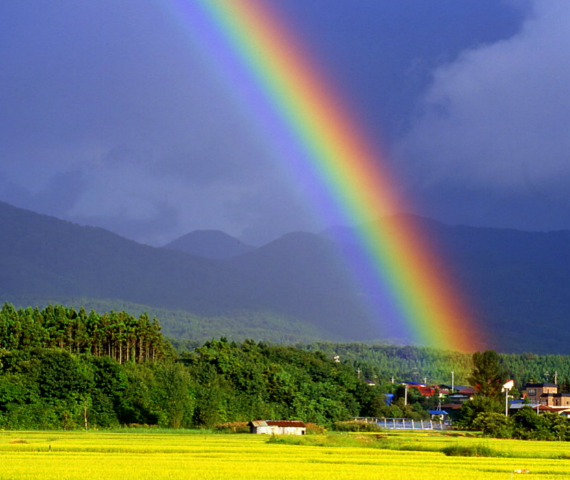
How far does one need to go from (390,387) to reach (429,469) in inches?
5347

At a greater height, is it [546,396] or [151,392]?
[151,392]

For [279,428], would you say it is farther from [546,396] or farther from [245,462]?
[546,396]

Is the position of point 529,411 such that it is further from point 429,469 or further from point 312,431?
point 429,469

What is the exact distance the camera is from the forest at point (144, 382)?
84.5 m

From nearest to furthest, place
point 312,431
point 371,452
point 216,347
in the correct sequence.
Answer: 1. point 371,452
2. point 312,431
3. point 216,347

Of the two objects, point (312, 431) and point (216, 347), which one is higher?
point (216, 347)

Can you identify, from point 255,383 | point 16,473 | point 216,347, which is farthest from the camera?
point 216,347

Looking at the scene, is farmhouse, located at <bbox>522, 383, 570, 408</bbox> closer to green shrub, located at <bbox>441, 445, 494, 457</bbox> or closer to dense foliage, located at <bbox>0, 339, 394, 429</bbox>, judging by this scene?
dense foliage, located at <bbox>0, 339, 394, 429</bbox>

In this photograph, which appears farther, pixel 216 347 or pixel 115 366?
pixel 216 347

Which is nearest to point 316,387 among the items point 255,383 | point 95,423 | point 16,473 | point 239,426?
point 255,383

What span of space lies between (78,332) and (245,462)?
69.3 m

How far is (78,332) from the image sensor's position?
110 m

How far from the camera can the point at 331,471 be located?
3916cm

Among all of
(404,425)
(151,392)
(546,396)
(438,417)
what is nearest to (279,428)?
(151,392)
